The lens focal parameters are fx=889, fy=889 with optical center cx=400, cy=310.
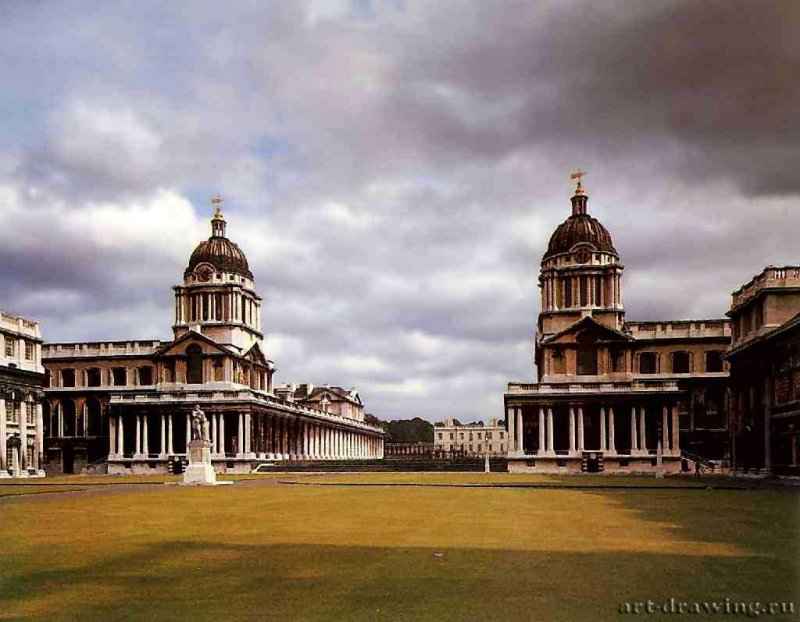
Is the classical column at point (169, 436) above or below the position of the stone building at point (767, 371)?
below

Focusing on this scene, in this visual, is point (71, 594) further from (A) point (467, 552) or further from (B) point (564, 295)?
(B) point (564, 295)

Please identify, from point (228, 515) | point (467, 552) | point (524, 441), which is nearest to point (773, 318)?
point (524, 441)

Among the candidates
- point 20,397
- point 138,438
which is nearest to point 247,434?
point 138,438

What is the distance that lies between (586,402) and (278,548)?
82360 mm

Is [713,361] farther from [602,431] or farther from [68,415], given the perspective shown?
[68,415]

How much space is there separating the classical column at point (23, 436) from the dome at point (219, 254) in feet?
114

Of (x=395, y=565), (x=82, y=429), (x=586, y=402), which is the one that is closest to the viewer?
(x=395, y=565)

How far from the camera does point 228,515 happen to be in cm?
3098

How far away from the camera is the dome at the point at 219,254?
121875 mm

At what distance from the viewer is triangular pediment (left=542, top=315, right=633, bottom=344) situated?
4154 inches

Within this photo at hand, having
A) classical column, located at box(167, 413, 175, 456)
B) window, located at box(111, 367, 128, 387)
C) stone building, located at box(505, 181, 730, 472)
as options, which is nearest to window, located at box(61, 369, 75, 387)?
window, located at box(111, 367, 128, 387)

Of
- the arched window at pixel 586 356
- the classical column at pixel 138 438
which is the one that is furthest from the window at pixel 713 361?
the classical column at pixel 138 438

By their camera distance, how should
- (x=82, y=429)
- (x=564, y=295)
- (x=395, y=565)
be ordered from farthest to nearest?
(x=82, y=429), (x=564, y=295), (x=395, y=565)

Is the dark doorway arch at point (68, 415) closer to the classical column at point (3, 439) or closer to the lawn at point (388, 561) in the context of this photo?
the classical column at point (3, 439)
